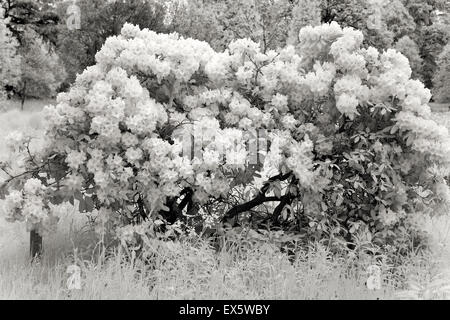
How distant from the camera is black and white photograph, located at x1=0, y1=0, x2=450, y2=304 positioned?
4.42 metres

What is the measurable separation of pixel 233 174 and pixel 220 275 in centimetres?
107

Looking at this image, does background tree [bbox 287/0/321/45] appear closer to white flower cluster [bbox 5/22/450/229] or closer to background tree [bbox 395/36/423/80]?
background tree [bbox 395/36/423/80]

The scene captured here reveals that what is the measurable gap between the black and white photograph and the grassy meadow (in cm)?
2

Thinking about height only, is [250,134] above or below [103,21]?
below

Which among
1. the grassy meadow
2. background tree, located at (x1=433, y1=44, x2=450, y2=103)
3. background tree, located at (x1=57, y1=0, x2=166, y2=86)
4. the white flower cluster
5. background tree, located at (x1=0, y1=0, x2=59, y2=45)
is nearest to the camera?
the grassy meadow

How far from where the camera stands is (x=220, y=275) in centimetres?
420

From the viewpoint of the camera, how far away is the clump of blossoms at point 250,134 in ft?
15.4

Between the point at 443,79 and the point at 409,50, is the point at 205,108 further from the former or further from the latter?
the point at 443,79

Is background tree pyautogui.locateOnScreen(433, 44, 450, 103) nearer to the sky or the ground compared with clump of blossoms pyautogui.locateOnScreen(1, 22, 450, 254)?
nearer to the sky

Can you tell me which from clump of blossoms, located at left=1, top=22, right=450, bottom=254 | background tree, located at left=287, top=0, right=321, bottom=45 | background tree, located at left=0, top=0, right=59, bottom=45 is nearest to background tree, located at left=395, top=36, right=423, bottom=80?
background tree, located at left=287, top=0, right=321, bottom=45

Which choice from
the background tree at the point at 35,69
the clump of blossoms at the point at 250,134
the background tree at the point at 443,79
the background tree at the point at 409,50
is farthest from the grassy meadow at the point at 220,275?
the background tree at the point at 409,50

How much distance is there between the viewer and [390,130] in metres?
5.23

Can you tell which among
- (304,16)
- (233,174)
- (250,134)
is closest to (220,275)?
(233,174)

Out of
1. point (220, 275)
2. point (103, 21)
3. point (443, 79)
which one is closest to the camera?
point (220, 275)
